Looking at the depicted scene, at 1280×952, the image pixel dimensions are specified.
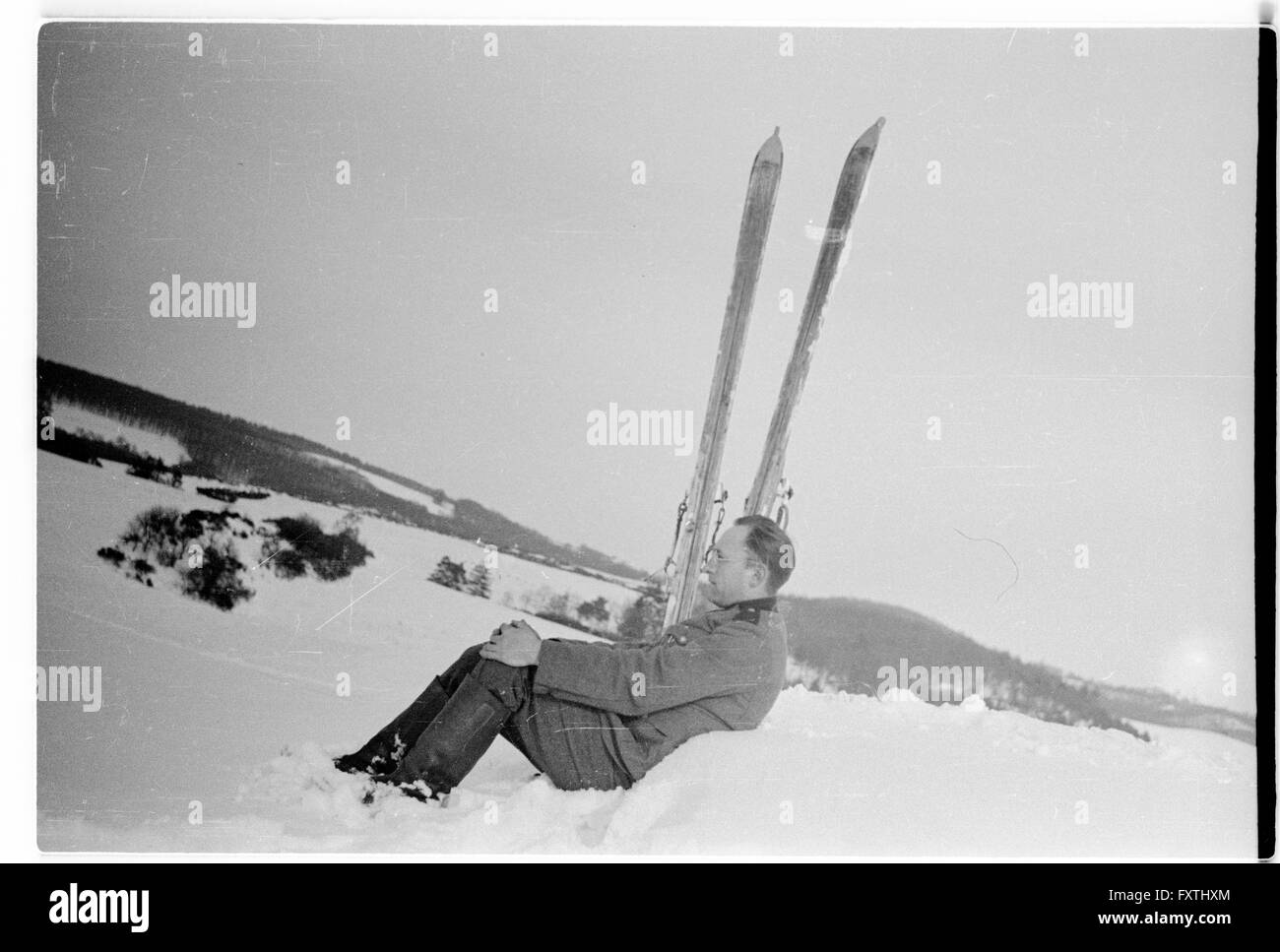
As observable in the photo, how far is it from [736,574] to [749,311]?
23.6 inches

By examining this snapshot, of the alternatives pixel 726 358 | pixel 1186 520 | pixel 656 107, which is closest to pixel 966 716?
pixel 1186 520

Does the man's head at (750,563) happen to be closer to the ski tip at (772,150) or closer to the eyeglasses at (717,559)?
the eyeglasses at (717,559)

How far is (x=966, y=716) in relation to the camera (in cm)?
257

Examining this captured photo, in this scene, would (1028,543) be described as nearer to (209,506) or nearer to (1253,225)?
(1253,225)

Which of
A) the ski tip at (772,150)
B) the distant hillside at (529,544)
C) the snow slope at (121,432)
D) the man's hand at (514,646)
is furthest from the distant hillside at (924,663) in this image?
the snow slope at (121,432)

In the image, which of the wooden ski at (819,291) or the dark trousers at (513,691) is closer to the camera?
the dark trousers at (513,691)

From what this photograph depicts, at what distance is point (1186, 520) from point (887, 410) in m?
→ 0.73

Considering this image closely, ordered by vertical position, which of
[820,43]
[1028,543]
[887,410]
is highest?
[820,43]

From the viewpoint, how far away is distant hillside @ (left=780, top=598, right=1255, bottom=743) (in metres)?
2.57

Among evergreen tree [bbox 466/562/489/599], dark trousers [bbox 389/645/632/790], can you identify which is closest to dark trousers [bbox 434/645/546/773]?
dark trousers [bbox 389/645/632/790]

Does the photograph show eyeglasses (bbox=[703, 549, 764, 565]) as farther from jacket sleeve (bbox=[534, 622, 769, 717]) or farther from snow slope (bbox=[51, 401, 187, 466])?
snow slope (bbox=[51, 401, 187, 466])

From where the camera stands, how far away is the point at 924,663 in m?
2.58

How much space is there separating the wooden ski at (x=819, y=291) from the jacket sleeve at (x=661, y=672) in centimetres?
32

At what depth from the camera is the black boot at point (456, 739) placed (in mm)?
2461
